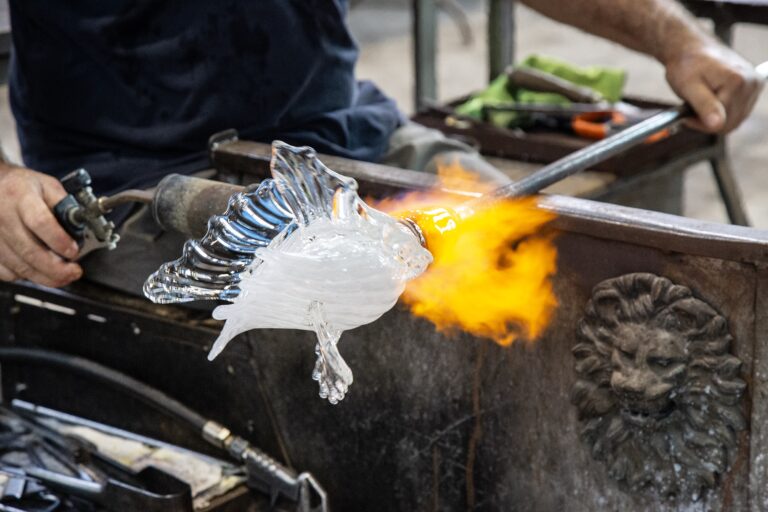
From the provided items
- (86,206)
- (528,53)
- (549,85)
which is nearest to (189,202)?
(86,206)

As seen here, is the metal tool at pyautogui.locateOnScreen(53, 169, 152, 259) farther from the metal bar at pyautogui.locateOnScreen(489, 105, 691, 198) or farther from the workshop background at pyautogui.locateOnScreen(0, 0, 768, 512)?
the metal bar at pyautogui.locateOnScreen(489, 105, 691, 198)

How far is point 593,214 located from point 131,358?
0.98 m

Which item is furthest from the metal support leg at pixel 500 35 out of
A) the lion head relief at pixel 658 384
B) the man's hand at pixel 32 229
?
the lion head relief at pixel 658 384

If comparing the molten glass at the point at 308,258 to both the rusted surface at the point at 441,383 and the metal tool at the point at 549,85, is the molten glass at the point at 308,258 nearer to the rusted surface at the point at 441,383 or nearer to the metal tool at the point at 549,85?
the rusted surface at the point at 441,383

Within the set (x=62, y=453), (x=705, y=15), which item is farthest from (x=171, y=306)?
(x=705, y=15)

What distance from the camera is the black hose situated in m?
1.97

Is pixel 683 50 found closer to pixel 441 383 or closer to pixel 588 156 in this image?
pixel 588 156

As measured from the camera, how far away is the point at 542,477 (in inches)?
65.9

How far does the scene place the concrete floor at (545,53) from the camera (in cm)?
505

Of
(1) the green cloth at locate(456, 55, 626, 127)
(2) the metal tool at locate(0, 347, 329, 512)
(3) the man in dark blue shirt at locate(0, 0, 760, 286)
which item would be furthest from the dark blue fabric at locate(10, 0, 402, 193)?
(1) the green cloth at locate(456, 55, 626, 127)

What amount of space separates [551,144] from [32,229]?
1.44 meters

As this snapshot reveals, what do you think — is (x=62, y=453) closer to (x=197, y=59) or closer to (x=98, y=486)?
(x=98, y=486)

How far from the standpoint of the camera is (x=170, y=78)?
1977 mm

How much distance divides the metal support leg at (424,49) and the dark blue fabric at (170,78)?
1.68 m
